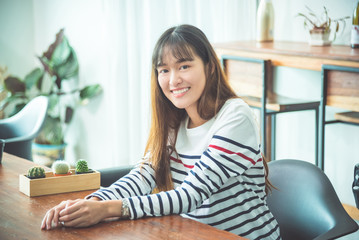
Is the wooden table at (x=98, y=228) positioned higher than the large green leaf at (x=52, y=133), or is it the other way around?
the wooden table at (x=98, y=228)

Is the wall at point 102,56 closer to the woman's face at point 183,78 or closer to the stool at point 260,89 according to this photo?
the stool at point 260,89

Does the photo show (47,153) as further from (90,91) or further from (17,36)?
(17,36)

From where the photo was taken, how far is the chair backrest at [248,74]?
10.6ft

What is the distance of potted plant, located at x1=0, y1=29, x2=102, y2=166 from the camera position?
4.53 meters

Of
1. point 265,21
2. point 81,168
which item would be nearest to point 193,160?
point 81,168

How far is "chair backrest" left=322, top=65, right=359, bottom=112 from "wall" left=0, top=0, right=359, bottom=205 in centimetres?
55

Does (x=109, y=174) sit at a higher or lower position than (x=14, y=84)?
lower

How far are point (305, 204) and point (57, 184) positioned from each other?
0.81 m

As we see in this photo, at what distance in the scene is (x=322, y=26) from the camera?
10.2ft

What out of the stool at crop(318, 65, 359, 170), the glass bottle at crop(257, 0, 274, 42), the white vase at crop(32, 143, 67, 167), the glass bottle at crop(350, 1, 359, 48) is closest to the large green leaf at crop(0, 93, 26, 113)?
the white vase at crop(32, 143, 67, 167)

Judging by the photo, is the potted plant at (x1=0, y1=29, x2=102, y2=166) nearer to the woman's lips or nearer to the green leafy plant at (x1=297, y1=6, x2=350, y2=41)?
the green leafy plant at (x1=297, y1=6, x2=350, y2=41)

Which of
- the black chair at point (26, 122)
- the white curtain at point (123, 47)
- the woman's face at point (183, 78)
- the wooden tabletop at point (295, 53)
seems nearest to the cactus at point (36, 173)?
the woman's face at point (183, 78)

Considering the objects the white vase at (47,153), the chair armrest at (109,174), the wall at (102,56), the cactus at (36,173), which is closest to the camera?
the cactus at (36,173)

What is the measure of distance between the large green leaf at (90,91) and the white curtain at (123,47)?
6cm
